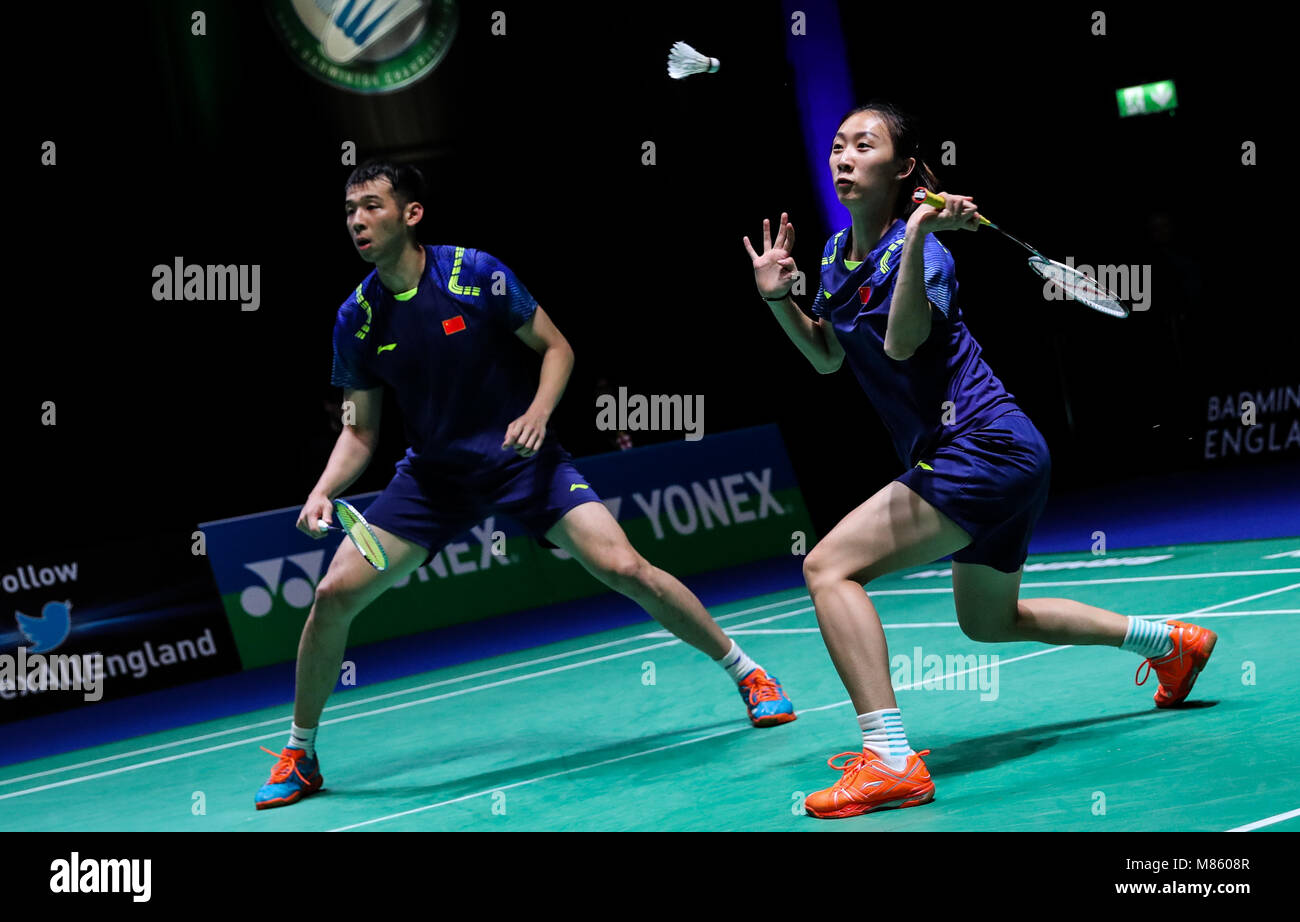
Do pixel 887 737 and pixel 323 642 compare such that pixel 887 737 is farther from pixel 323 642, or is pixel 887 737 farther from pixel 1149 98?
pixel 1149 98

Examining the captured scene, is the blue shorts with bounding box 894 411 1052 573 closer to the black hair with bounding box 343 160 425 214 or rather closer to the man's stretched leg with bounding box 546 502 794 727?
the man's stretched leg with bounding box 546 502 794 727

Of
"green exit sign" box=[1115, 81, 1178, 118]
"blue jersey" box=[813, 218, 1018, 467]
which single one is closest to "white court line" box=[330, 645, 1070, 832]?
"blue jersey" box=[813, 218, 1018, 467]

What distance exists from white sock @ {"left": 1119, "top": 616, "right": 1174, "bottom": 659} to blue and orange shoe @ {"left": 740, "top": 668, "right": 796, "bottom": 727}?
3.80ft

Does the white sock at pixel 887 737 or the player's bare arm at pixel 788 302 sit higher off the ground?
the player's bare arm at pixel 788 302

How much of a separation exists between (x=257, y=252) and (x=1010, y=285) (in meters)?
5.47

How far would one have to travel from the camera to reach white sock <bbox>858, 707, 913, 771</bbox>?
3826 millimetres

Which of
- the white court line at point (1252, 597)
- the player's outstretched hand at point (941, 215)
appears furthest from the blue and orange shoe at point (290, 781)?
the white court line at point (1252, 597)

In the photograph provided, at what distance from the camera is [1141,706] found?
4676 millimetres

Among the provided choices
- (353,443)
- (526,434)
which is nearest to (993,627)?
(526,434)

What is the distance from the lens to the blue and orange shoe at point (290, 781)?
481 centimetres

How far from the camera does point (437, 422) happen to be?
4.98m

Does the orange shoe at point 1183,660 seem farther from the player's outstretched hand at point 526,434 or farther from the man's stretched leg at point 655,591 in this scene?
the player's outstretched hand at point 526,434

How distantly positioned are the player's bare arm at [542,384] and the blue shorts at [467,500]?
0.45ft

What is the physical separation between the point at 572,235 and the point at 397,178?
20.7 ft
